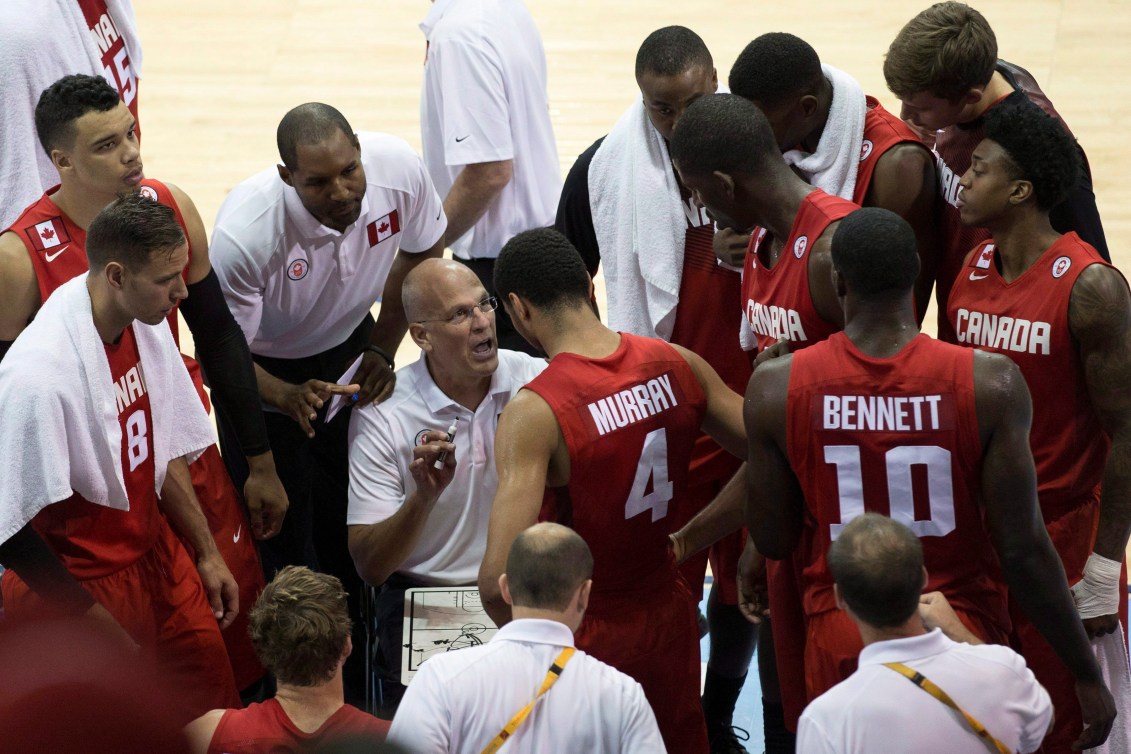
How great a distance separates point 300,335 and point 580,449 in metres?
1.56

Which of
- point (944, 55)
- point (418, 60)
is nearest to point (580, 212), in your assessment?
point (944, 55)

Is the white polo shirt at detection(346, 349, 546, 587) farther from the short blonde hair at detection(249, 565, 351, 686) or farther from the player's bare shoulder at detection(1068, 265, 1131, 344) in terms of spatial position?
the player's bare shoulder at detection(1068, 265, 1131, 344)

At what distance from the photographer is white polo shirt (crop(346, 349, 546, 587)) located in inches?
142

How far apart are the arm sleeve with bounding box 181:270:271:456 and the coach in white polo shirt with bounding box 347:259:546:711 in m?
0.26

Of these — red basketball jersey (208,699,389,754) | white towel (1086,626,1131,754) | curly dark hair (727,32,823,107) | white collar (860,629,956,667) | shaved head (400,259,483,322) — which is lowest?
white towel (1086,626,1131,754)

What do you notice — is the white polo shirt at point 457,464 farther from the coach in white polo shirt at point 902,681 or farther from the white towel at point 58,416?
the coach in white polo shirt at point 902,681

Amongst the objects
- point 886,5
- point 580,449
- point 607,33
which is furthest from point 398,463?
point 886,5

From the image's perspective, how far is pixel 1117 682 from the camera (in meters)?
3.12

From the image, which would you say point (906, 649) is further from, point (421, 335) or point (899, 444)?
point (421, 335)

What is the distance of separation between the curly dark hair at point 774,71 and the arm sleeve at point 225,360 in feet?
4.56

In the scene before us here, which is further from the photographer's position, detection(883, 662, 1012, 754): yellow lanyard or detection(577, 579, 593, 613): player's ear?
detection(577, 579, 593, 613): player's ear

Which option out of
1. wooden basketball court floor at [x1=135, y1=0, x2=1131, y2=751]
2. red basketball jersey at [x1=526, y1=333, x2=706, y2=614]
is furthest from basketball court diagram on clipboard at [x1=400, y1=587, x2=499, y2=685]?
wooden basketball court floor at [x1=135, y1=0, x2=1131, y2=751]

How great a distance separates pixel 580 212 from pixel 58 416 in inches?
60.6

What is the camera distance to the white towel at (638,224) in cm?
359
